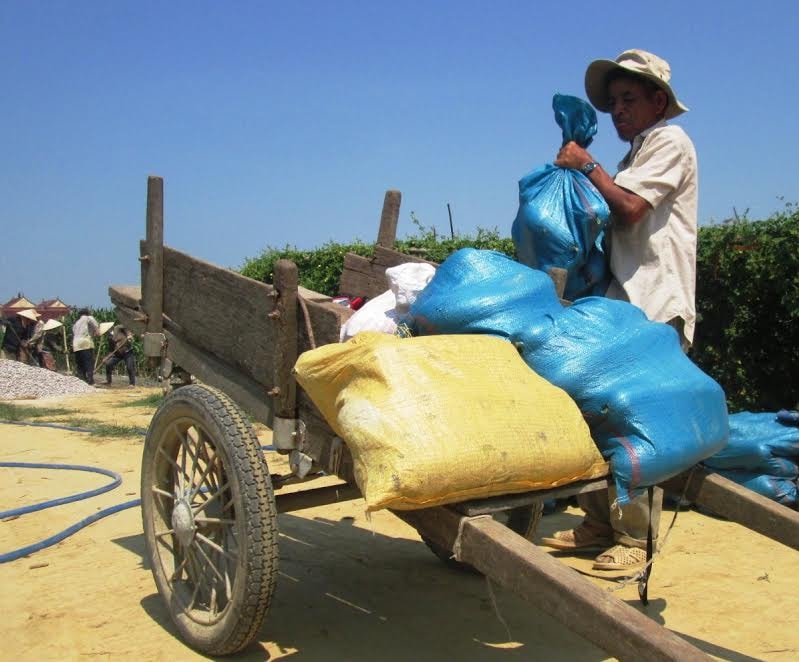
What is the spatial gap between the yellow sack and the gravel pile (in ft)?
40.7

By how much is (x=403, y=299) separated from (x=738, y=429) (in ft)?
9.54

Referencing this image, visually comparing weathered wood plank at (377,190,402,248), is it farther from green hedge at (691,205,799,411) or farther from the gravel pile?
the gravel pile

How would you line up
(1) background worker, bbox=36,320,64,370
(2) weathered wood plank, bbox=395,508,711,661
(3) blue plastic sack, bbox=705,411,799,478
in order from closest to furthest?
(2) weathered wood plank, bbox=395,508,711,661 → (3) blue plastic sack, bbox=705,411,799,478 → (1) background worker, bbox=36,320,64,370

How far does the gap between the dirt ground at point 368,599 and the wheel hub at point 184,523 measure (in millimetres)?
380

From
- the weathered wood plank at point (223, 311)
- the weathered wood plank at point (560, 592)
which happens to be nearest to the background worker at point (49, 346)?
the weathered wood plank at point (223, 311)

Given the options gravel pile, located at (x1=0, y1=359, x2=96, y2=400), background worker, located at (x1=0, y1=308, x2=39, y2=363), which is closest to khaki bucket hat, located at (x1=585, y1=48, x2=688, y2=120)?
gravel pile, located at (x1=0, y1=359, x2=96, y2=400)

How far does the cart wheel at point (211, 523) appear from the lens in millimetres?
2494

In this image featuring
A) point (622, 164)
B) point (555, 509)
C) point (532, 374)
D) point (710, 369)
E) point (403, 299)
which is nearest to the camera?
point (532, 374)

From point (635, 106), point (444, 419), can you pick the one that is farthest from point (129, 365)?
point (444, 419)

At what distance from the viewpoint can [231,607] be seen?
2.58 meters

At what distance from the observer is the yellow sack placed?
1.97m

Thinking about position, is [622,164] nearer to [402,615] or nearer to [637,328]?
[637,328]

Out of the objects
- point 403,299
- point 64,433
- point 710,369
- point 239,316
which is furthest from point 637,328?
point 64,433

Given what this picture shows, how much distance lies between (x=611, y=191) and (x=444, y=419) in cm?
159
